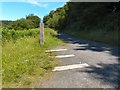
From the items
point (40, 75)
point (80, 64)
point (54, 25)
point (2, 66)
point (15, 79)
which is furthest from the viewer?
point (54, 25)

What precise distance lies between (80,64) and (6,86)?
341 cm

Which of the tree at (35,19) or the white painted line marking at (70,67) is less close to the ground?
the tree at (35,19)

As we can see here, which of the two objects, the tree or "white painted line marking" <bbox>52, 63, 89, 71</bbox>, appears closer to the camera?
"white painted line marking" <bbox>52, 63, 89, 71</bbox>

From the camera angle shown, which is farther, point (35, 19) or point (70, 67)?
point (35, 19)

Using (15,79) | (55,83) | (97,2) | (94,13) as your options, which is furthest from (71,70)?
(94,13)

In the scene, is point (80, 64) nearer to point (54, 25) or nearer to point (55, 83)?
point (55, 83)

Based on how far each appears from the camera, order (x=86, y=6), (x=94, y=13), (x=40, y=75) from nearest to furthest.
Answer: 1. (x=40, y=75)
2. (x=94, y=13)
3. (x=86, y=6)

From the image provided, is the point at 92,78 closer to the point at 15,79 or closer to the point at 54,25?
the point at 15,79

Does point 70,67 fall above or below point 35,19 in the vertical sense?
below

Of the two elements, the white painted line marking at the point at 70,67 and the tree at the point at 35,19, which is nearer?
the white painted line marking at the point at 70,67

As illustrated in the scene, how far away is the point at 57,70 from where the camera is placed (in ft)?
23.8

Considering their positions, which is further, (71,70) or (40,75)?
(71,70)

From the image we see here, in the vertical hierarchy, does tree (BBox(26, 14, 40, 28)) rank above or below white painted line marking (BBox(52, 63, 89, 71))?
above

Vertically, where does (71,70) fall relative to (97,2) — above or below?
below
